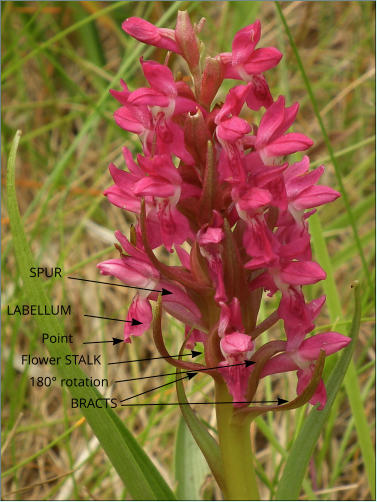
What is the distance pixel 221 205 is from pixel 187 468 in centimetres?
81

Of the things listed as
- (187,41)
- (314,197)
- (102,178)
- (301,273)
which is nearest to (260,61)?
(187,41)

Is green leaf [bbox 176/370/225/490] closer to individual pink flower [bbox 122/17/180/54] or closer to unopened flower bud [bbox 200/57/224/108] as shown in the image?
unopened flower bud [bbox 200/57/224/108]

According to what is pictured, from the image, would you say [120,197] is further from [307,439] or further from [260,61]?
[307,439]

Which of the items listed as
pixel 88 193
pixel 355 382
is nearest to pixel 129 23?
pixel 355 382

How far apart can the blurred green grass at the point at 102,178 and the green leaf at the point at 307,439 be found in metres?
0.71

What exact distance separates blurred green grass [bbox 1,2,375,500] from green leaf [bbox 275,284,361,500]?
0.71m

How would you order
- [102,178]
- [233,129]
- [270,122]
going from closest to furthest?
[233,129] → [270,122] → [102,178]

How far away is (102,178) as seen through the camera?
2.94 meters

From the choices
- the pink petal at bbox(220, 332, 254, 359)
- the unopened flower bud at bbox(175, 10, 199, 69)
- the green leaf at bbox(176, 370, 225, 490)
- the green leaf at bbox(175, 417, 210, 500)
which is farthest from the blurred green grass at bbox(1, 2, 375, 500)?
the unopened flower bud at bbox(175, 10, 199, 69)

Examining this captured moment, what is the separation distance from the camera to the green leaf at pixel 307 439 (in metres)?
1.38

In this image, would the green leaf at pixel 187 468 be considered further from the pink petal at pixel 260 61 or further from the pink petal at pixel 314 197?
the pink petal at pixel 260 61

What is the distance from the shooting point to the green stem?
4.48ft

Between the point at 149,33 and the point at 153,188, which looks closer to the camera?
the point at 153,188

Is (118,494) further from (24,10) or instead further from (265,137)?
(24,10)
